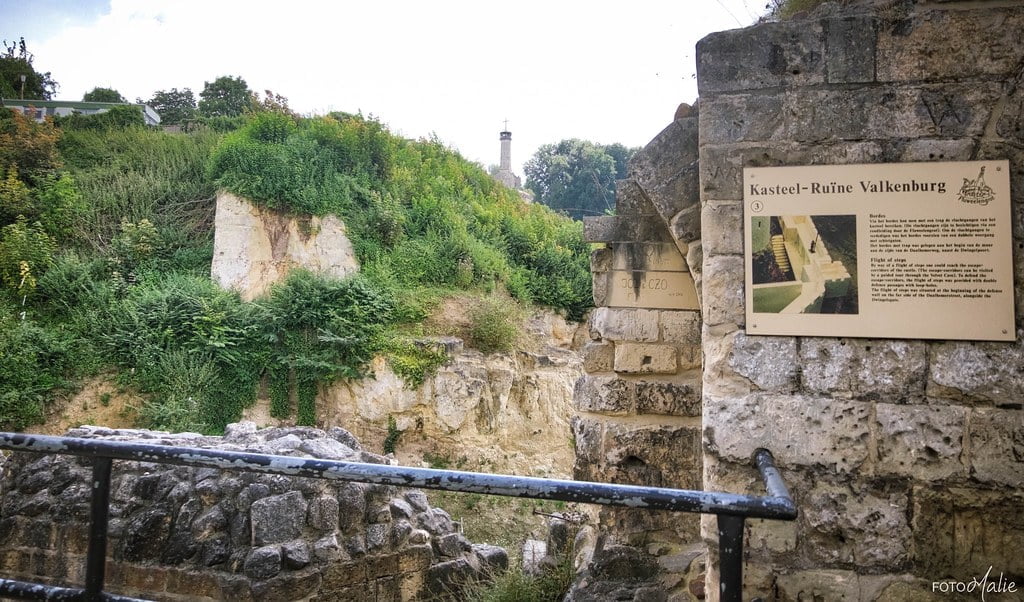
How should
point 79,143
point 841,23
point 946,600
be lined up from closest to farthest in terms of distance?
point 946,600, point 841,23, point 79,143

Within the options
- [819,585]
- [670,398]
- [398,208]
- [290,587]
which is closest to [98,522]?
[819,585]

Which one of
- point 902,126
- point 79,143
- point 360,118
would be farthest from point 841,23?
point 79,143

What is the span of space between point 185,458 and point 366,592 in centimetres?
416

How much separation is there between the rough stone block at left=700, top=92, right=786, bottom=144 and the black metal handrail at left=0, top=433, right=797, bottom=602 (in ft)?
4.36

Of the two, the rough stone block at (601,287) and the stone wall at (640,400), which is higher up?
the rough stone block at (601,287)

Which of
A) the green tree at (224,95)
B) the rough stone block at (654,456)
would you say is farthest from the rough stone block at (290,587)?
the green tree at (224,95)

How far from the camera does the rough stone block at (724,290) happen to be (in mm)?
2434

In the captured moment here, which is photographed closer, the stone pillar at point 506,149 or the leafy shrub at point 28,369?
the leafy shrub at point 28,369

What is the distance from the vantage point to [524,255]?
15516 mm

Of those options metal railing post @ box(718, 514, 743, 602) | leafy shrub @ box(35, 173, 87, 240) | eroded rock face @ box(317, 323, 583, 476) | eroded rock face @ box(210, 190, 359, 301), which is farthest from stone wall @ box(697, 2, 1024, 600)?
leafy shrub @ box(35, 173, 87, 240)

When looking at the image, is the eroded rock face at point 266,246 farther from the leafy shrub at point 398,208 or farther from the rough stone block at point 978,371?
the rough stone block at point 978,371

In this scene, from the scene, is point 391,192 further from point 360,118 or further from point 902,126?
point 902,126

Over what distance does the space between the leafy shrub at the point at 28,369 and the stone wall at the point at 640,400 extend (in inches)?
399

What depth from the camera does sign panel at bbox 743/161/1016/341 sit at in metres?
2.22
